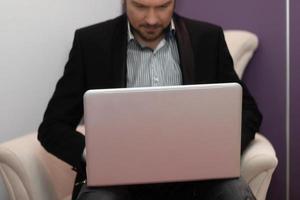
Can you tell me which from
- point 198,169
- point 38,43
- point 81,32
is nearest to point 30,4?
point 38,43

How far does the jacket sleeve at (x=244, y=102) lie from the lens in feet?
5.51

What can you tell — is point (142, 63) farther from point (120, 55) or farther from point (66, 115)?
point (66, 115)

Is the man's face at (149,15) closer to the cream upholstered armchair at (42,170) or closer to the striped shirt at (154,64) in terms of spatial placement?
the striped shirt at (154,64)

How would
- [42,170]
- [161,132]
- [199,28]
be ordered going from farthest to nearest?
[199,28], [42,170], [161,132]

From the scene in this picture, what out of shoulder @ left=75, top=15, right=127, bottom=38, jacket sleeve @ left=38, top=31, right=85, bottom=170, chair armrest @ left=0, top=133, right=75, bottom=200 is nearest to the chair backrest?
shoulder @ left=75, top=15, right=127, bottom=38

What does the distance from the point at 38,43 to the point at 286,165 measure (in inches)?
45.5

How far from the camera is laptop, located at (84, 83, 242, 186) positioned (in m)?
1.22

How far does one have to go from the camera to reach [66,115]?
1703 mm

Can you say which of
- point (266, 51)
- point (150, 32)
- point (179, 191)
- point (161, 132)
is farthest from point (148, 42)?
point (266, 51)

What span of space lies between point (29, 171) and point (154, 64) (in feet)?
1.70

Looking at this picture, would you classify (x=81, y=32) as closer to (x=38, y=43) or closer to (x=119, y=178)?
(x=38, y=43)

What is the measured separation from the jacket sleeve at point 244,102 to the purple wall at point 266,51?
51cm

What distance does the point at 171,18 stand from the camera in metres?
1.76

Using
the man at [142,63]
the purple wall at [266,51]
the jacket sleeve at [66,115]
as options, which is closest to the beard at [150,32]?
the man at [142,63]
